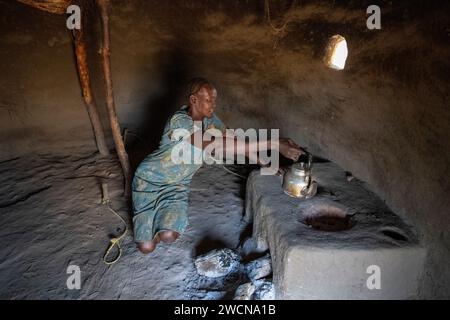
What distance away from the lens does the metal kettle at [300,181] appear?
2.38 metres

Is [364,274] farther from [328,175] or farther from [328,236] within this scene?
[328,175]

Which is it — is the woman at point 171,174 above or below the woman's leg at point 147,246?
above

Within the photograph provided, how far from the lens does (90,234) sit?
9.84 ft

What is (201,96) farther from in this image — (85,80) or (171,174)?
(85,80)

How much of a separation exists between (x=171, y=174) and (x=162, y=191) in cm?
19

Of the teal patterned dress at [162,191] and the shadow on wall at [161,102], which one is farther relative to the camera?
the shadow on wall at [161,102]

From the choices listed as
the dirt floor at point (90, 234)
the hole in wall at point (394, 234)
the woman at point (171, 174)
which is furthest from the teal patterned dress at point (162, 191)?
the hole in wall at point (394, 234)

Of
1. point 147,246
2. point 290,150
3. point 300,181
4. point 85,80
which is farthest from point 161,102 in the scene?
point 300,181

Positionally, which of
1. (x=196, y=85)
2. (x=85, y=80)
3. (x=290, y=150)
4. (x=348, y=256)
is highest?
(x=85, y=80)

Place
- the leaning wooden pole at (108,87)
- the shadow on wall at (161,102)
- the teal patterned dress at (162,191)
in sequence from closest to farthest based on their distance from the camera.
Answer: the teal patterned dress at (162,191), the leaning wooden pole at (108,87), the shadow on wall at (161,102)

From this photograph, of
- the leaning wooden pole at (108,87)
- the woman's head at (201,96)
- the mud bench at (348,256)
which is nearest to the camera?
the mud bench at (348,256)

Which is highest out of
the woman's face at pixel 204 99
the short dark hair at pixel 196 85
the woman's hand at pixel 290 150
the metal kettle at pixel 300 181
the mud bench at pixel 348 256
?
the short dark hair at pixel 196 85

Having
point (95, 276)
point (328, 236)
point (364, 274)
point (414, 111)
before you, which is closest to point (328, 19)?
point (414, 111)

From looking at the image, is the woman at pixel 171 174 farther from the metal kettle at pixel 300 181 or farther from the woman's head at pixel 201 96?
the metal kettle at pixel 300 181
